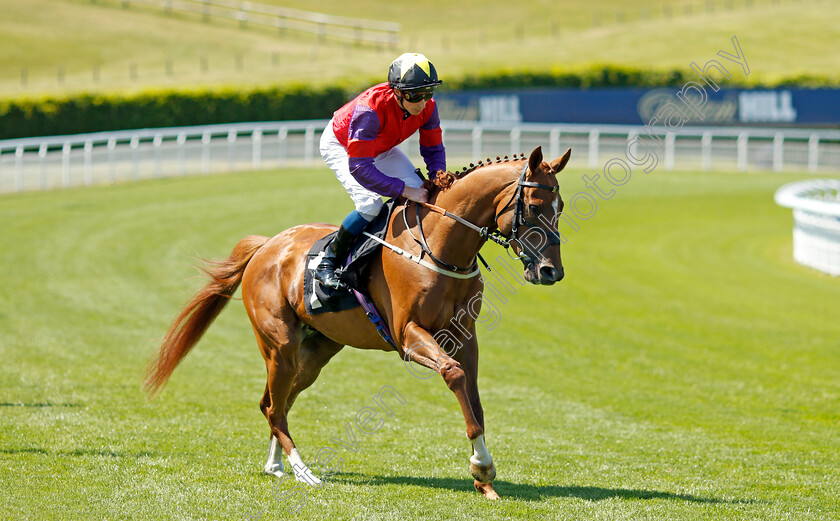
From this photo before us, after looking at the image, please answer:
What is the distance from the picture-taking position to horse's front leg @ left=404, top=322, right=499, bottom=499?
15.8 ft

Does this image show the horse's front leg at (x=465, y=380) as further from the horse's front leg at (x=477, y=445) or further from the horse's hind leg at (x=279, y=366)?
the horse's hind leg at (x=279, y=366)

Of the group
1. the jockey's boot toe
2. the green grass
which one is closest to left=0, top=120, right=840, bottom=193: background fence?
the green grass

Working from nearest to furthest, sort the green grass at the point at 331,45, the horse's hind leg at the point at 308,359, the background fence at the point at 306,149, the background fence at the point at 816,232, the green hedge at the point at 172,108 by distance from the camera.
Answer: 1. the horse's hind leg at the point at 308,359
2. the background fence at the point at 816,232
3. the background fence at the point at 306,149
4. the green hedge at the point at 172,108
5. the green grass at the point at 331,45

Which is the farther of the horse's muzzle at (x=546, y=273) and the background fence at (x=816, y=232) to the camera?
the background fence at (x=816, y=232)

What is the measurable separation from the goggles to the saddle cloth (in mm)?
656

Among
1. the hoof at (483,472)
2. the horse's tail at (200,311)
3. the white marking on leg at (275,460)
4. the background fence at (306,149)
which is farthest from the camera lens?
the background fence at (306,149)

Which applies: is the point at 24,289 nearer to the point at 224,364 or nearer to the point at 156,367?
the point at 224,364

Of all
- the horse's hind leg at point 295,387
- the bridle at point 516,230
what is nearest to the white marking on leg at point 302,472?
the horse's hind leg at point 295,387

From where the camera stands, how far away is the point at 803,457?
21.0 ft

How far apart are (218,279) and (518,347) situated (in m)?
4.89

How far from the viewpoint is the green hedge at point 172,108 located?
2925cm

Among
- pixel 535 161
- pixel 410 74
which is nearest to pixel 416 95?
pixel 410 74

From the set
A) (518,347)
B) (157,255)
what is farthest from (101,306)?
(518,347)

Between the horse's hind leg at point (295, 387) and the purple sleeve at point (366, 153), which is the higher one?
the purple sleeve at point (366, 153)
